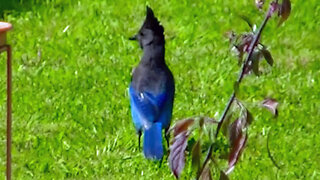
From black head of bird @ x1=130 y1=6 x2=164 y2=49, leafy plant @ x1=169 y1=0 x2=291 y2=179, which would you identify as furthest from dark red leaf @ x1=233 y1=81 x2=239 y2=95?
black head of bird @ x1=130 y1=6 x2=164 y2=49

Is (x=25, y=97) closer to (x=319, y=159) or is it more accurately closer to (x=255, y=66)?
(x=319, y=159)

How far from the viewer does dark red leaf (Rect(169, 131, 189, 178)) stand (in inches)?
86.6

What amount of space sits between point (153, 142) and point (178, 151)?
1843 mm

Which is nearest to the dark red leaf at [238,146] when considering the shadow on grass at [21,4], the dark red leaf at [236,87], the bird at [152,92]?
the dark red leaf at [236,87]

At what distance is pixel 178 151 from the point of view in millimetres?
2203

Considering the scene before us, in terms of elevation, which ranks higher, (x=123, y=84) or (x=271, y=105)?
(x=271, y=105)

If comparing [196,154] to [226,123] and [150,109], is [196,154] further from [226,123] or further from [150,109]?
[150,109]

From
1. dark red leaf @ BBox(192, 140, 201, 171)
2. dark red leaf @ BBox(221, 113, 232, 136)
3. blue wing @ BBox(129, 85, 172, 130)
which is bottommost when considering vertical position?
blue wing @ BBox(129, 85, 172, 130)

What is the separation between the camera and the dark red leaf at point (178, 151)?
2.20 m

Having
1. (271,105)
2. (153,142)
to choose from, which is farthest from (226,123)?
(153,142)

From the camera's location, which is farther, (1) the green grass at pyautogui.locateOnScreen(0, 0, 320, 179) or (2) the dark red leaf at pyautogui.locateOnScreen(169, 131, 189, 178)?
(1) the green grass at pyautogui.locateOnScreen(0, 0, 320, 179)

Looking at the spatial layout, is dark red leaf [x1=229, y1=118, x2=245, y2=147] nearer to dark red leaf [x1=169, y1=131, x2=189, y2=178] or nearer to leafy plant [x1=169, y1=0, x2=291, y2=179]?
leafy plant [x1=169, y1=0, x2=291, y2=179]

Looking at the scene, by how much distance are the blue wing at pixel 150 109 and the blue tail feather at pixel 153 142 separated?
0.03 metres

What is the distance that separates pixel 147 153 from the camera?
161 inches
